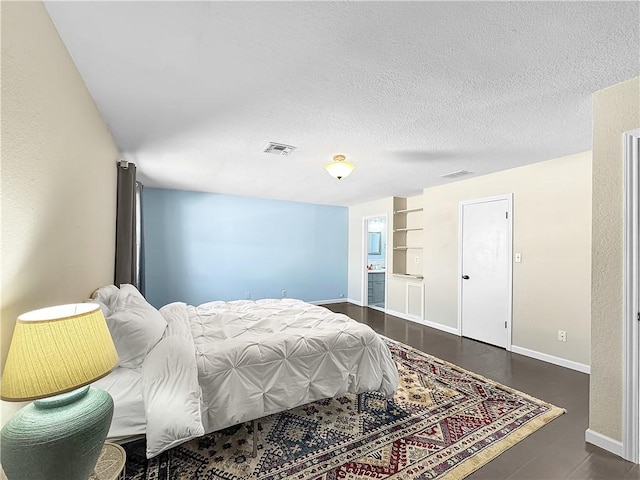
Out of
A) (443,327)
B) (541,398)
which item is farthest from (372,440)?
(443,327)

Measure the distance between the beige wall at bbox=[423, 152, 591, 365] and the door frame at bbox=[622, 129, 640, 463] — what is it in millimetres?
1550

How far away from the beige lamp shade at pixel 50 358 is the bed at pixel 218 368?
67 cm

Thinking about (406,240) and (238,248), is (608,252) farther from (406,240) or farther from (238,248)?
(238,248)

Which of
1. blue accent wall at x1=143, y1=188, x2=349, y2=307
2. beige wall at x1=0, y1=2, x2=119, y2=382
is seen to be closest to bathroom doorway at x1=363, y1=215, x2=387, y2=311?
blue accent wall at x1=143, y1=188, x2=349, y2=307

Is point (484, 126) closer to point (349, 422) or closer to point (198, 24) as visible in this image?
point (198, 24)

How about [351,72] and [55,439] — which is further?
[351,72]

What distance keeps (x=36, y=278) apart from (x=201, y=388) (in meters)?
1.03

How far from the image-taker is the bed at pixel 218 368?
1.59m

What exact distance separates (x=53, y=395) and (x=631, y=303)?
9.77ft

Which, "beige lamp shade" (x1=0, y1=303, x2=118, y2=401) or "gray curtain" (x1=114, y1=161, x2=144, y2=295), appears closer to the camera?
"beige lamp shade" (x1=0, y1=303, x2=118, y2=401)

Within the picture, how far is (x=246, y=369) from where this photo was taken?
192 centimetres

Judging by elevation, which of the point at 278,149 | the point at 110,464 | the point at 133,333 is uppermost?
the point at 278,149

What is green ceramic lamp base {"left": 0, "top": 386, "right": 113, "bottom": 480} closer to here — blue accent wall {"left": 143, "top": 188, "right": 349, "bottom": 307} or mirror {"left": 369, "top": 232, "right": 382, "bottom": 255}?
blue accent wall {"left": 143, "top": 188, "right": 349, "bottom": 307}

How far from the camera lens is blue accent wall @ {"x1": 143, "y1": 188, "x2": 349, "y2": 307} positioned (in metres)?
5.16
